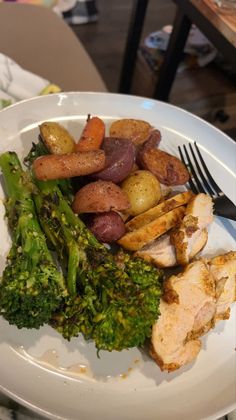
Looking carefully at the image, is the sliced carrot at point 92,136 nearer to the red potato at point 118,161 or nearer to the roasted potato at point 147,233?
the red potato at point 118,161

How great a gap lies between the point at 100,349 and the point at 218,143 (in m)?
0.78

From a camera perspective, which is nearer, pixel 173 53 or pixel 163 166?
pixel 163 166

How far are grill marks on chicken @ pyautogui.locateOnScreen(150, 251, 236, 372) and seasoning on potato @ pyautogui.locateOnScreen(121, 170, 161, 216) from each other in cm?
21

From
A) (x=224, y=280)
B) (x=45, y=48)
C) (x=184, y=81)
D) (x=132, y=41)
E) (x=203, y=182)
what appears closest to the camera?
(x=224, y=280)

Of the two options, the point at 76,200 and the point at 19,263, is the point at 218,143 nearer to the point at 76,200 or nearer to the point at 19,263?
the point at 76,200

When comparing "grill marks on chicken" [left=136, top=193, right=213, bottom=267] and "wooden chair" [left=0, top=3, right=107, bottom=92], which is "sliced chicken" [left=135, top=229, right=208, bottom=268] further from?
"wooden chair" [left=0, top=3, right=107, bottom=92]

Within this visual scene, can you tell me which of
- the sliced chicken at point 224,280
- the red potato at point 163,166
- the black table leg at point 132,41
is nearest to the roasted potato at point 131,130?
the red potato at point 163,166

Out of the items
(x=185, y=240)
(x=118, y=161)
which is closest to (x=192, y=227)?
(x=185, y=240)

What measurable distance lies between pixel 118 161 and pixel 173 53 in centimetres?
111

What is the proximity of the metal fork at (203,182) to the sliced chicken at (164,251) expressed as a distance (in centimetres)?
13

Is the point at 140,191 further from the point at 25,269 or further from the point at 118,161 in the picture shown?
the point at 25,269

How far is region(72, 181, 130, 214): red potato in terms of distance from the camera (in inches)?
41.8

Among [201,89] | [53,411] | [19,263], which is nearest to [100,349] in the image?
[53,411]

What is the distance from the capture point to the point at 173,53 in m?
2.04
